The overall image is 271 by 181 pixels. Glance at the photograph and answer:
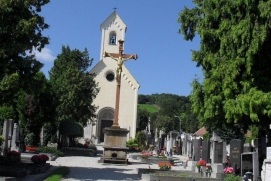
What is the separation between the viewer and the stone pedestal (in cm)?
1936

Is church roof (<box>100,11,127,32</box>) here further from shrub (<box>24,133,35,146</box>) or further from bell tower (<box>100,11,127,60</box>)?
shrub (<box>24,133,35,146</box>)

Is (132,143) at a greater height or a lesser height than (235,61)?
lesser

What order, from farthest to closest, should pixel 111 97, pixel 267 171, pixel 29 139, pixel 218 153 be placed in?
pixel 111 97 < pixel 29 139 < pixel 218 153 < pixel 267 171

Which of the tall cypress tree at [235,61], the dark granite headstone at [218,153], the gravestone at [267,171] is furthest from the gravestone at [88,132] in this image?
the gravestone at [267,171]

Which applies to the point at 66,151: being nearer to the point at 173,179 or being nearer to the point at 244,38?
the point at 173,179

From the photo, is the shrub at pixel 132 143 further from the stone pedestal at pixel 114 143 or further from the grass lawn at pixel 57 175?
the grass lawn at pixel 57 175

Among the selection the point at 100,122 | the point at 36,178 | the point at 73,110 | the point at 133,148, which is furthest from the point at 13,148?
the point at 100,122

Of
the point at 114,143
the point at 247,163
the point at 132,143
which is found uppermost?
the point at 114,143

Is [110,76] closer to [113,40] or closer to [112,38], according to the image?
[113,40]

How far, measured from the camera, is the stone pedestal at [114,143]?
19.4m

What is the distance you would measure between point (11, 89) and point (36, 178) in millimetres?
3079

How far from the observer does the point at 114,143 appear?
19422 mm

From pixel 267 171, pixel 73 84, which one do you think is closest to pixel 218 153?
pixel 267 171

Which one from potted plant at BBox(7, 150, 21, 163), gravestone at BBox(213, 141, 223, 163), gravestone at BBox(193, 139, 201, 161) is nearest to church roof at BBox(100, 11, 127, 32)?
gravestone at BBox(193, 139, 201, 161)
